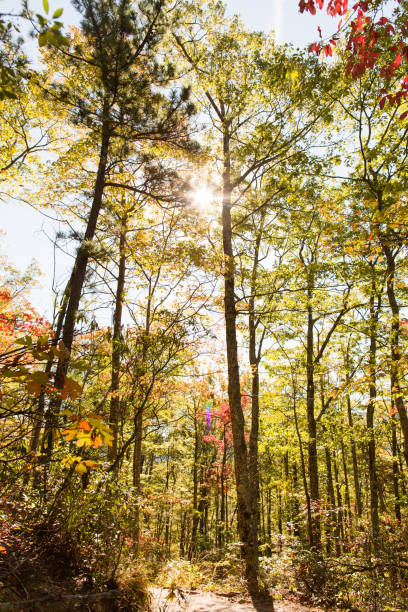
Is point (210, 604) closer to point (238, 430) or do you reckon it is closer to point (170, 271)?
point (238, 430)

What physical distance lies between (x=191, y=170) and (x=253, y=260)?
190 inches

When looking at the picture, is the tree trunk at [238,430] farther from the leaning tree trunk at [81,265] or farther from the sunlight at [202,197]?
the leaning tree trunk at [81,265]

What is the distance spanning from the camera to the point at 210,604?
4570 millimetres

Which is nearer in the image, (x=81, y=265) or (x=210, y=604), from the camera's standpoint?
(x=210, y=604)

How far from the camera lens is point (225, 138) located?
908 cm

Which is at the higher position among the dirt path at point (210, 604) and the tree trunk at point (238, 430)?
the tree trunk at point (238, 430)

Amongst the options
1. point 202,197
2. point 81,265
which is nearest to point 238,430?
point 81,265

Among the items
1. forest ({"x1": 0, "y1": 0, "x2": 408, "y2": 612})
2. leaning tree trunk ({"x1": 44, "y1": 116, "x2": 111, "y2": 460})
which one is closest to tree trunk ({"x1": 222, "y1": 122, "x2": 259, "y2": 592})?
forest ({"x1": 0, "y1": 0, "x2": 408, "y2": 612})

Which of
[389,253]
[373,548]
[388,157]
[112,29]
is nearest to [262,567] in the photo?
[373,548]

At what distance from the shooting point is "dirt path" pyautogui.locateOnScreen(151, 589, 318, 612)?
13.1 ft

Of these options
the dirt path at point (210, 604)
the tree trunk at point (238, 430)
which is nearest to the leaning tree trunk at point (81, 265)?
the tree trunk at point (238, 430)

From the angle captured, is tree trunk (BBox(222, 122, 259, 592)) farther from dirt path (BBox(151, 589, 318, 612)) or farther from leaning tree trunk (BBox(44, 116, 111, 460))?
leaning tree trunk (BBox(44, 116, 111, 460))

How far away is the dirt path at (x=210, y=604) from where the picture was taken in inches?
158

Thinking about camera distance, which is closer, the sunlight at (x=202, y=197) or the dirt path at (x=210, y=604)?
the dirt path at (x=210, y=604)
